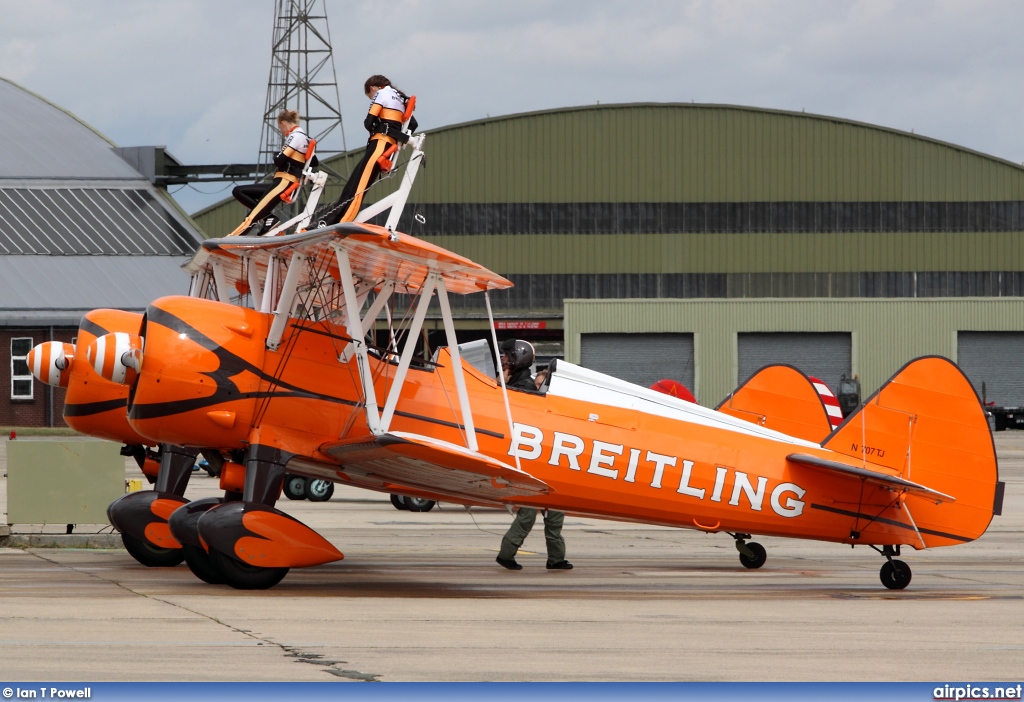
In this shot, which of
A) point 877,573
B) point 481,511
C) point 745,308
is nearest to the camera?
point 877,573

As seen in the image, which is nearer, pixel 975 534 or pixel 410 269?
pixel 410 269

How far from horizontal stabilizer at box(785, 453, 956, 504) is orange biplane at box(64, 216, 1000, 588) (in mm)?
26

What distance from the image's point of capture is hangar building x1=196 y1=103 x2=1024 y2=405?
6391 centimetres

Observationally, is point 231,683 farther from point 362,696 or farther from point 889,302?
point 889,302

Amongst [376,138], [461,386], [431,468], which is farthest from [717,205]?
[431,468]

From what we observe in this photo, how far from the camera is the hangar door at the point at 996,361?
200 ft

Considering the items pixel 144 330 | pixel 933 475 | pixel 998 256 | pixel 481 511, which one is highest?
pixel 998 256

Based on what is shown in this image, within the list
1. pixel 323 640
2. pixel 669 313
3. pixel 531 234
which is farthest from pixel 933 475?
pixel 531 234

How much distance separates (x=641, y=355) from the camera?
59969mm

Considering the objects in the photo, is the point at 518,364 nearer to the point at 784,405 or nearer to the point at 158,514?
the point at 784,405

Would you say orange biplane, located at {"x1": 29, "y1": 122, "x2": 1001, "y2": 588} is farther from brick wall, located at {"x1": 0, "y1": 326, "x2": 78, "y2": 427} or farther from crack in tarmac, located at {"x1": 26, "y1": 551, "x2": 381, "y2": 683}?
brick wall, located at {"x1": 0, "y1": 326, "x2": 78, "y2": 427}

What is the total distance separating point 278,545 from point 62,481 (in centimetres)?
605

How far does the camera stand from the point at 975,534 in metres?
13.1

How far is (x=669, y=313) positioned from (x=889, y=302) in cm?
1054
